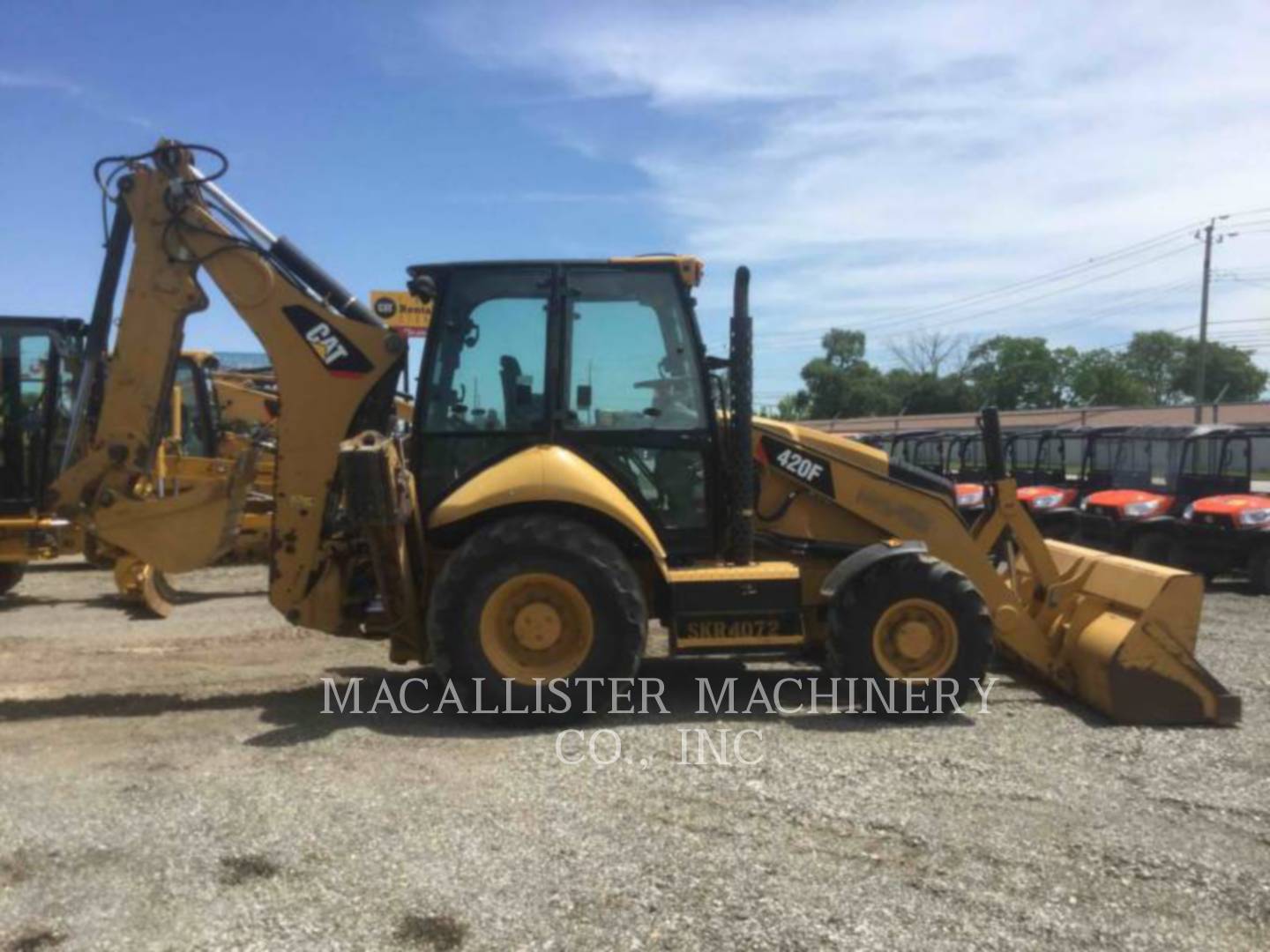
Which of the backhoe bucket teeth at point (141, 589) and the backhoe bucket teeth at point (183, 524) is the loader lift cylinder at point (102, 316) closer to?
the backhoe bucket teeth at point (183, 524)

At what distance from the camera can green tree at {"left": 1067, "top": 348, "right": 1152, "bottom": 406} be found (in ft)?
240

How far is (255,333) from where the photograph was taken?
6457 millimetres

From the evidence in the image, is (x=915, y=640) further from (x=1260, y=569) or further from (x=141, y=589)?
(x=1260, y=569)

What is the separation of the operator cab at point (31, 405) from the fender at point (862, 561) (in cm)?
803

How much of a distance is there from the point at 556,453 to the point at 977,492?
10658 millimetres

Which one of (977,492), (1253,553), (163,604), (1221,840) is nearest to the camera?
(1221,840)

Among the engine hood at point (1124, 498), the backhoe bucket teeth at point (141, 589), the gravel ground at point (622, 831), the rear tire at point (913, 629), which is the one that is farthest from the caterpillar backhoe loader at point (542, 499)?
the engine hood at point (1124, 498)

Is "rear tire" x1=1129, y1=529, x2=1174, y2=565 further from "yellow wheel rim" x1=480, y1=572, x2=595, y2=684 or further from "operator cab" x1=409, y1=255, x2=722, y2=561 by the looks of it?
"yellow wheel rim" x1=480, y1=572, x2=595, y2=684

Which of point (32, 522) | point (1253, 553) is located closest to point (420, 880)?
point (32, 522)

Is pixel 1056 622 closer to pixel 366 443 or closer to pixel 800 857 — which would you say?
pixel 800 857

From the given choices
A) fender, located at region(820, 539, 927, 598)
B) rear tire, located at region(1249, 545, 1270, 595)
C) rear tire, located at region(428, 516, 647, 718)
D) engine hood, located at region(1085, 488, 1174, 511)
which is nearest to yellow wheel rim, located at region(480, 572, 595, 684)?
rear tire, located at region(428, 516, 647, 718)

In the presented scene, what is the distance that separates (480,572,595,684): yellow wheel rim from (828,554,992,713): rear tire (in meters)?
1.47

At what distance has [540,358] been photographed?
6266 mm

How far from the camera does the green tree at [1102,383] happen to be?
73.2 meters
